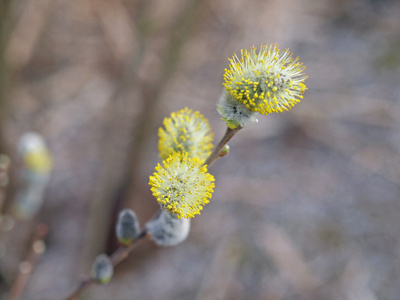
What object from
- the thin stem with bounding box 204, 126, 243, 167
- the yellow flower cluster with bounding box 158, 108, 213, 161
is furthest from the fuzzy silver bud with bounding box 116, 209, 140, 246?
the thin stem with bounding box 204, 126, 243, 167

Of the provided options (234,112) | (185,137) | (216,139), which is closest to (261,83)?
(234,112)

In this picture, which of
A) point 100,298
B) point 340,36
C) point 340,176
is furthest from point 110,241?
point 340,36

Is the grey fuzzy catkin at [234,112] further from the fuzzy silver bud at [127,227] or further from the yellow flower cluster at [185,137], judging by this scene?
the fuzzy silver bud at [127,227]

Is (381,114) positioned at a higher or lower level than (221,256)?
higher

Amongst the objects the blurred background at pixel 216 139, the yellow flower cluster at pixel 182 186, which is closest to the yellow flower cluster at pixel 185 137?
the yellow flower cluster at pixel 182 186

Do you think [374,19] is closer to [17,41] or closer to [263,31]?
[263,31]
